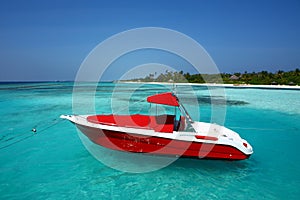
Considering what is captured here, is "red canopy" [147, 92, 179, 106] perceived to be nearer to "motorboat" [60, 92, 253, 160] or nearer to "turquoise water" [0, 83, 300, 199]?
"motorboat" [60, 92, 253, 160]

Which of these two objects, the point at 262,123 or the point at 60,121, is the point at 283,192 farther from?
the point at 60,121

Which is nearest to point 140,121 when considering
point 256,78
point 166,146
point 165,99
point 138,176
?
point 165,99

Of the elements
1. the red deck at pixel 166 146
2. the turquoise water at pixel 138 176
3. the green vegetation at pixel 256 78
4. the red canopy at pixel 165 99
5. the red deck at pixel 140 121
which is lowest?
the turquoise water at pixel 138 176

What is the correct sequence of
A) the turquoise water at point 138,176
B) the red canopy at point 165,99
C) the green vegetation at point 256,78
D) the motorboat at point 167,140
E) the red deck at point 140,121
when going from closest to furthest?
the turquoise water at point 138,176, the motorboat at point 167,140, the red canopy at point 165,99, the red deck at point 140,121, the green vegetation at point 256,78

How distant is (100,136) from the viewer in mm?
6160

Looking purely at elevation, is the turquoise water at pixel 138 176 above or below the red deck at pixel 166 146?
below

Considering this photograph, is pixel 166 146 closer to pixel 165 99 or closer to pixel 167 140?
pixel 167 140

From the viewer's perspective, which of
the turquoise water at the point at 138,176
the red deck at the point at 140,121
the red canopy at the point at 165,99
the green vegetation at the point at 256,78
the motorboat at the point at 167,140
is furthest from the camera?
the green vegetation at the point at 256,78

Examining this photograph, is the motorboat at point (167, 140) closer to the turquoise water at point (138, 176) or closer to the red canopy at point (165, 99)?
the red canopy at point (165, 99)

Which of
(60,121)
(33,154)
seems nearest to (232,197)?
(33,154)

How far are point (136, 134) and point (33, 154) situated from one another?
440 cm

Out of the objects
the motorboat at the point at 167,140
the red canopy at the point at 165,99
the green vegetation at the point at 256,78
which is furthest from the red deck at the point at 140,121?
the green vegetation at the point at 256,78

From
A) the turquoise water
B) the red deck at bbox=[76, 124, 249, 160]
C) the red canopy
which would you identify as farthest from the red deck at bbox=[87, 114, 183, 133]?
the turquoise water

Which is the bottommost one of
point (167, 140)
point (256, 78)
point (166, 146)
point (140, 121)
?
point (166, 146)
